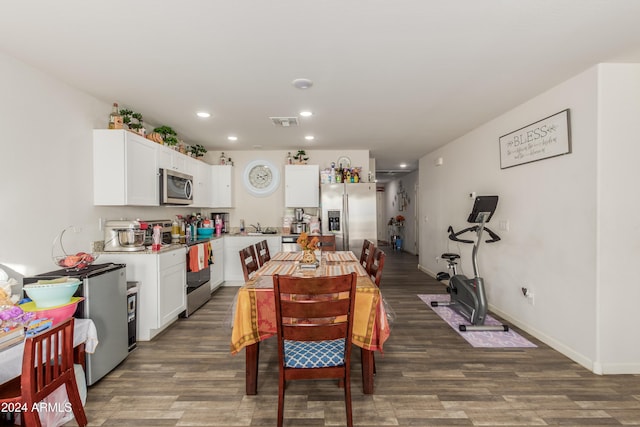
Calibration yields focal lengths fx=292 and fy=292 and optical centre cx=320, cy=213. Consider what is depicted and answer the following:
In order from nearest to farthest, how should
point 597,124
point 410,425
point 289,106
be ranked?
point 410,425 → point 597,124 → point 289,106

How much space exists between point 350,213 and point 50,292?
392 cm

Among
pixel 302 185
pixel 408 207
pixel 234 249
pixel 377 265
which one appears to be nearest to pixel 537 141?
pixel 377 265

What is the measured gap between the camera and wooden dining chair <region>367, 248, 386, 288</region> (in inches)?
88.2

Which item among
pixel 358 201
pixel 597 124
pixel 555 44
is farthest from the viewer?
pixel 358 201

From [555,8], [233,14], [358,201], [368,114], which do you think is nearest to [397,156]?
[358,201]

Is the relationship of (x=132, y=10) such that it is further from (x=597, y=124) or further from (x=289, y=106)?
(x=597, y=124)

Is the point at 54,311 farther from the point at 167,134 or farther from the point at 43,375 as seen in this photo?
the point at 167,134

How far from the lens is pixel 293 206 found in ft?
17.4

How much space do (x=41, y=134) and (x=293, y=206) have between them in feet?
11.3

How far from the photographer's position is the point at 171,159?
12.6 feet

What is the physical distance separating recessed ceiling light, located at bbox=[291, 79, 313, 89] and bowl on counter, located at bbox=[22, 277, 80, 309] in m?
2.27

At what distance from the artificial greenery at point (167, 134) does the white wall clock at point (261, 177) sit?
1.80 metres

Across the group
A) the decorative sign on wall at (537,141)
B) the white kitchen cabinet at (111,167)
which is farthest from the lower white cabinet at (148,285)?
the decorative sign on wall at (537,141)

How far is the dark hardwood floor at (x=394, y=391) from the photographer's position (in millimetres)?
1851
